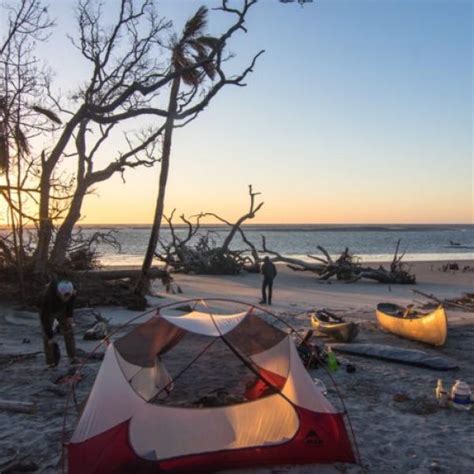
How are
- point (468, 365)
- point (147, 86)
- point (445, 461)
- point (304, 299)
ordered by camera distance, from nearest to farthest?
point (445, 461), point (468, 365), point (147, 86), point (304, 299)

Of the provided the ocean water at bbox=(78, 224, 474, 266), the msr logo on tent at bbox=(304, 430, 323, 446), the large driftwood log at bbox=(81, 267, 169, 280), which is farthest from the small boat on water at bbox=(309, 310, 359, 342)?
the ocean water at bbox=(78, 224, 474, 266)

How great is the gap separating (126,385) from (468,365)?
6.59 m

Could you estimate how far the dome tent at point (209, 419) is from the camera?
5340mm

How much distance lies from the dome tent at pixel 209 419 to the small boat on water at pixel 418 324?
5.52 meters

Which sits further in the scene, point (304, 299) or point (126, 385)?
point (304, 299)

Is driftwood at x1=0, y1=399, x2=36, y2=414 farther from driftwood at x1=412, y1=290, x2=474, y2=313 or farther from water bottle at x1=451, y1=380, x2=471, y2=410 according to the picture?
driftwood at x1=412, y1=290, x2=474, y2=313

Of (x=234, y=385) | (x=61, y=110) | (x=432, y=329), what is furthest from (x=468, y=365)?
(x=61, y=110)

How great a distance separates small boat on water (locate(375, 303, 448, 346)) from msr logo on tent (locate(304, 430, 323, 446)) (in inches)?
241

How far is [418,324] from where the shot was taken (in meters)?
11.4

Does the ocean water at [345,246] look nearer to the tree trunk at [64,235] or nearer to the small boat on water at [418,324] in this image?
the tree trunk at [64,235]

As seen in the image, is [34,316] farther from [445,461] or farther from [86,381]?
[445,461]

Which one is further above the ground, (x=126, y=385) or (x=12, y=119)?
(x=12, y=119)

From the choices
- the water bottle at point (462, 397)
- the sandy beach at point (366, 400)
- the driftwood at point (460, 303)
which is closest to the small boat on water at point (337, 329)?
the sandy beach at point (366, 400)

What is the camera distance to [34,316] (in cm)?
1395
